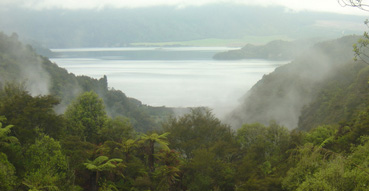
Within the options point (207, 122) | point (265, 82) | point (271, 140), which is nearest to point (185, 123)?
point (207, 122)

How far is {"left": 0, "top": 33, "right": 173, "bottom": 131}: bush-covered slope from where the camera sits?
90375mm

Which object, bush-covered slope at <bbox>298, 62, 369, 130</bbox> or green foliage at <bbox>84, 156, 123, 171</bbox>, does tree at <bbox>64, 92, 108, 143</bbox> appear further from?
bush-covered slope at <bbox>298, 62, 369, 130</bbox>

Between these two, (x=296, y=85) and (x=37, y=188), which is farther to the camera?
(x=296, y=85)

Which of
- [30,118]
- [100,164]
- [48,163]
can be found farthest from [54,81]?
[48,163]

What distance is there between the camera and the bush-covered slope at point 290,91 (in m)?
93.7

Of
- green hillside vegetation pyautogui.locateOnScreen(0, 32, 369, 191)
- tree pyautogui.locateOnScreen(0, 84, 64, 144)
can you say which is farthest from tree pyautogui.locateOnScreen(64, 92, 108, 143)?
tree pyautogui.locateOnScreen(0, 84, 64, 144)

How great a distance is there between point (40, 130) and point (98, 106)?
903cm

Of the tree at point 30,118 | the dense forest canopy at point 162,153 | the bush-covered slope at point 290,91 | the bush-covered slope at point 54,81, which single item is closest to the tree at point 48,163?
the dense forest canopy at point 162,153

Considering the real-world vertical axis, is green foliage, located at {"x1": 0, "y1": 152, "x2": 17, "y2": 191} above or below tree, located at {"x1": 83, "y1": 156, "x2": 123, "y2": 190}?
above

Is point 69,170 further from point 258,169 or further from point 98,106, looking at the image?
point 98,106

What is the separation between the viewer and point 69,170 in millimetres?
15336

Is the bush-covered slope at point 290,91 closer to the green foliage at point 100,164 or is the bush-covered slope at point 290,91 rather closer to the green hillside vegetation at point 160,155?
the green hillside vegetation at point 160,155

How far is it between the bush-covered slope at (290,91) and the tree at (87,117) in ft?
208

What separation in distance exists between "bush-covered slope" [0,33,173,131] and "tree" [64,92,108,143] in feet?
184
